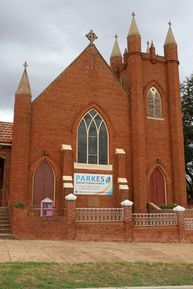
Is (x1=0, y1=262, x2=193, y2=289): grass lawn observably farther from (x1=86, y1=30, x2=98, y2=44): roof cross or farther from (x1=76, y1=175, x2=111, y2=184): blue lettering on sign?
(x1=86, y1=30, x2=98, y2=44): roof cross

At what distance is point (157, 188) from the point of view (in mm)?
22469

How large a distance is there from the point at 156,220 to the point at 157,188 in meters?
6.36

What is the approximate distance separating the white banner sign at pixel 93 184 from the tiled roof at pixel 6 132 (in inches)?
190

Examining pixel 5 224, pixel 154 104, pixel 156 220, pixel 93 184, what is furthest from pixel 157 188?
pixel 5 224

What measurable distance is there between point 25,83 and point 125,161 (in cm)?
801

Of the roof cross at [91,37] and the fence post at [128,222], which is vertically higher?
the roof cross at [91,37]

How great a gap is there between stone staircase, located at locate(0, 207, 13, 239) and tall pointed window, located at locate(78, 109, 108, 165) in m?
5.50

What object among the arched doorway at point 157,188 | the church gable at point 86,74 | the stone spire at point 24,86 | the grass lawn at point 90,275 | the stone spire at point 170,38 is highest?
the stone spire at point 170,38

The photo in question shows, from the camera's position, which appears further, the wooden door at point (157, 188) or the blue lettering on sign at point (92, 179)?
the wooden door at point (157, 188)

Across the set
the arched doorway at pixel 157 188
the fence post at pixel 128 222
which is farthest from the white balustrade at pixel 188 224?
the arched doorway at pixel 157 188

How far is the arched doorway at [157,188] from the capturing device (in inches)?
877

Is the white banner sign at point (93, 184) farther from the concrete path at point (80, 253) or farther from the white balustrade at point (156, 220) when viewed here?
the concrete path at point (80, 253)

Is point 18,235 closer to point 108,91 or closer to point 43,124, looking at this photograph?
point 43,124

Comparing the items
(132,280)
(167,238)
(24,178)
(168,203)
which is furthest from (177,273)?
(168,203)
